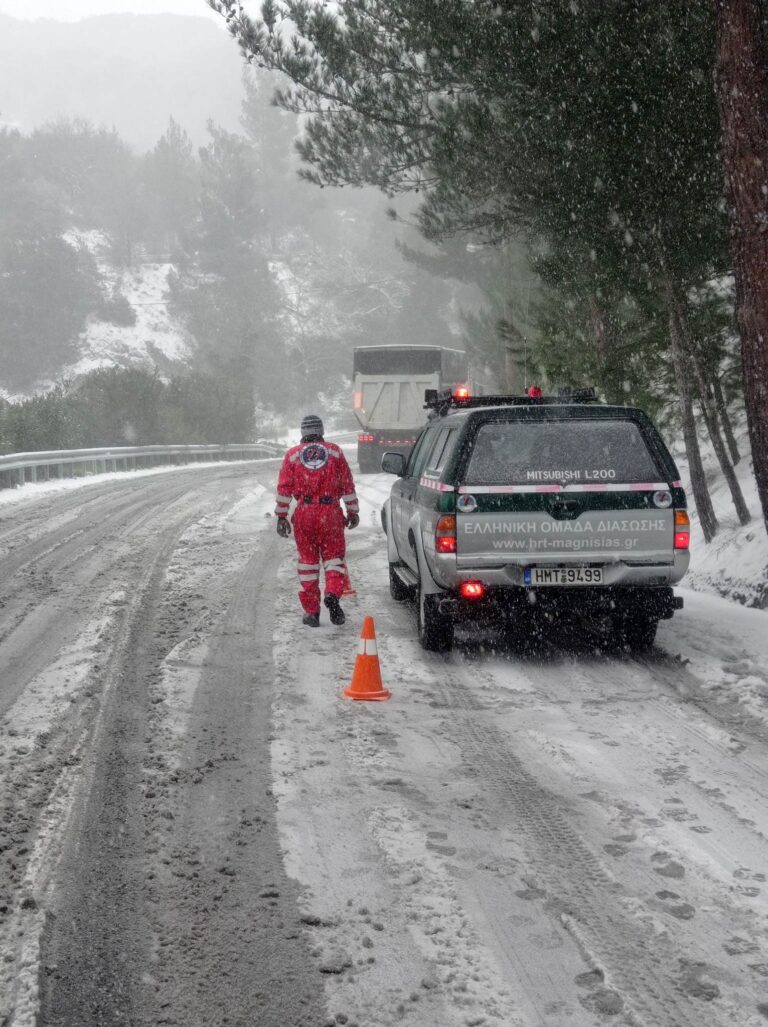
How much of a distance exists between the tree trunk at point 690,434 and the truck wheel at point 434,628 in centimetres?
528

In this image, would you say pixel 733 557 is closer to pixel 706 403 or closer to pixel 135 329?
pixel 706 403

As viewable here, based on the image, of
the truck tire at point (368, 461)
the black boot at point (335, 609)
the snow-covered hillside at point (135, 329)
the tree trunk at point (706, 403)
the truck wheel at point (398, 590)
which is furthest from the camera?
the snow-covered hillside at point (135, 329)

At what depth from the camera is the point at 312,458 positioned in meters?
8.90

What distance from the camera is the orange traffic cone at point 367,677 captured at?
6285mm

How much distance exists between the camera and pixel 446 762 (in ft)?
16.8

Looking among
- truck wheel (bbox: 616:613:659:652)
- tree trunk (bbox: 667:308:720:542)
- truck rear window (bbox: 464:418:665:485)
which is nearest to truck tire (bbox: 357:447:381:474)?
tree trunk (bbox: 667:308:720:542)

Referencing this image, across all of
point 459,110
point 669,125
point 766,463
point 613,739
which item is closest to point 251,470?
point 459,110

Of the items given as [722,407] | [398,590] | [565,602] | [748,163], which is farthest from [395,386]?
[565,602]

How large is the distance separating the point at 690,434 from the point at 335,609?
17.2ft

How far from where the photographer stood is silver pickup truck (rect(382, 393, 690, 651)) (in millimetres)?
7098

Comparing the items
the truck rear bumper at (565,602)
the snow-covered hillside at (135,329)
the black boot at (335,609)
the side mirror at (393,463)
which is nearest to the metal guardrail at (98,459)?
the side mirror at (393,463)

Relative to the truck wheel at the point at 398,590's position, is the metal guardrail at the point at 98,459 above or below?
above

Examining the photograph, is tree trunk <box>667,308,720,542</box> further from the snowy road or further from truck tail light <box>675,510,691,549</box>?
truck tail light <box>675,510,691,549</box>

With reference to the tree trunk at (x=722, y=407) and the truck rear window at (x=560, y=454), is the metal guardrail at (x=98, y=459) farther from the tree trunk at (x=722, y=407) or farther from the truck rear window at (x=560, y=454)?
the truck rear window at (x=560, y=454)
